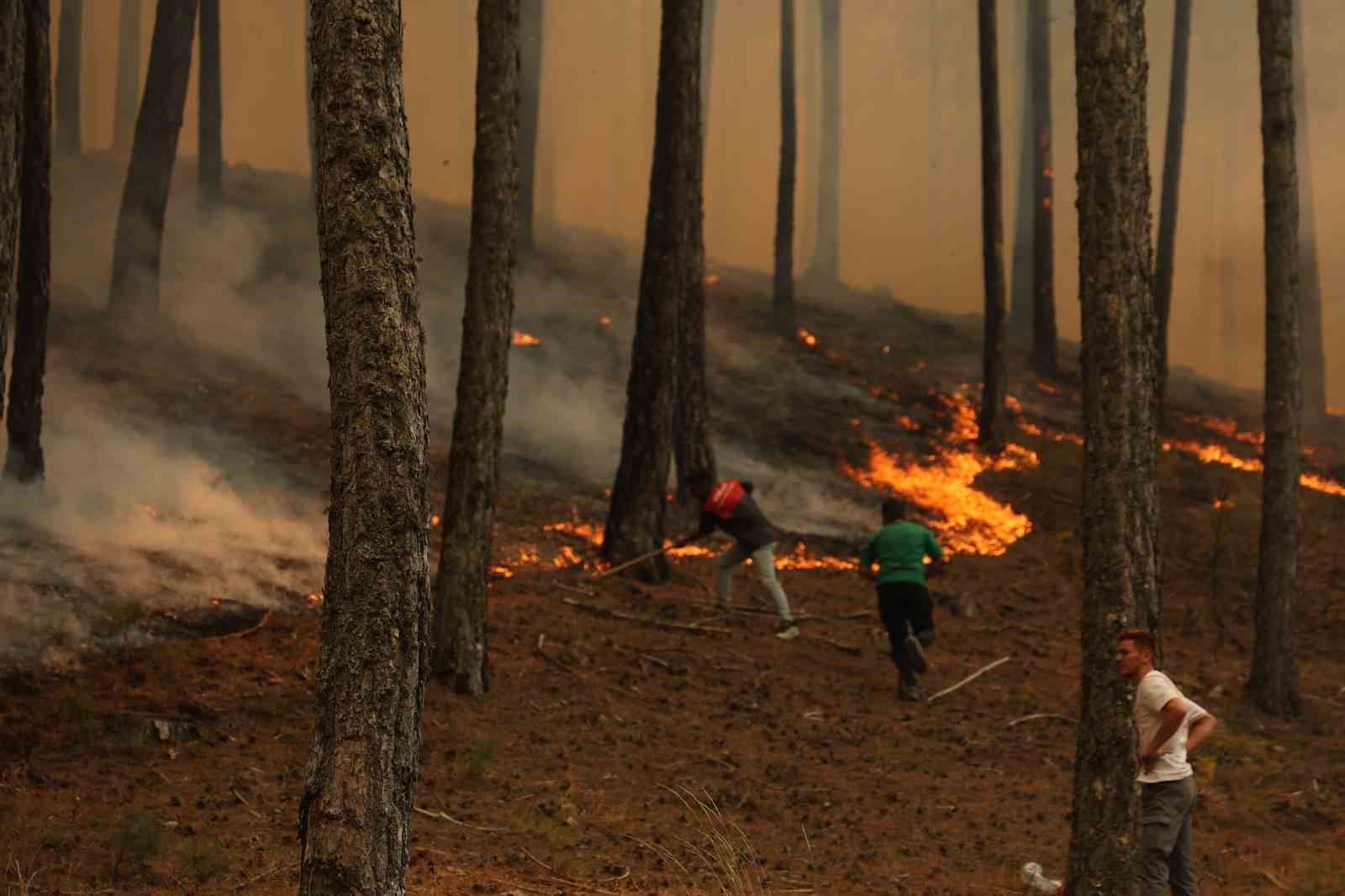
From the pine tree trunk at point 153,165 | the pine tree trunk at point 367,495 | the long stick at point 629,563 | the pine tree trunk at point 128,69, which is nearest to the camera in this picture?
the pine tree trunk at point 367,495

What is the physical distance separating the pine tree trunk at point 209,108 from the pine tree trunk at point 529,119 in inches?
244

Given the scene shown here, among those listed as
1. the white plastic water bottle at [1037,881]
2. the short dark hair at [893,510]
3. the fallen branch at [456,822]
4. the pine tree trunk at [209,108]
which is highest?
the pine tree trunk at [209,108]

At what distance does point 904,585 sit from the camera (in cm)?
1276

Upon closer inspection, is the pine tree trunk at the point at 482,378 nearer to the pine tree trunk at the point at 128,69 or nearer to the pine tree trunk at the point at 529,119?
the pine tree trunk at the point at 529,119

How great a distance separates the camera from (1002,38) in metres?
48.9

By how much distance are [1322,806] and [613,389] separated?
1538 cm

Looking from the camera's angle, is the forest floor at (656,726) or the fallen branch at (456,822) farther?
the fallen branch at (456,822)

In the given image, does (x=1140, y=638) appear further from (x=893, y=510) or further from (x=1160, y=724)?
(x=893, y=510)

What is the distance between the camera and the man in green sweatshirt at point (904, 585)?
12.8m

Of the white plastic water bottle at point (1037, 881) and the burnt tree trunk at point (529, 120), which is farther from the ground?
the burnt tree trunk at point (529, 120)

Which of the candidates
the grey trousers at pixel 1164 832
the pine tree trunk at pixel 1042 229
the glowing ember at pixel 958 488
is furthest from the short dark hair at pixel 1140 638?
the pine tree trunk at pixel 1042 229

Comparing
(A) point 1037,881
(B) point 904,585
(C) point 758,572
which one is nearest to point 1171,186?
(C) point 758,572

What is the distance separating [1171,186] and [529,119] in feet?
46.4

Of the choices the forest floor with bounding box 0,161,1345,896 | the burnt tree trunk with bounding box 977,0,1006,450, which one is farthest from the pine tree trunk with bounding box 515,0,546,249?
the forest floor with bounding box 0,161,1345,896
